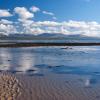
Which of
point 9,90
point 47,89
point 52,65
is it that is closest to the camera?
point 9,90

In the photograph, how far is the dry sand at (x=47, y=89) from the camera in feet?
43.8

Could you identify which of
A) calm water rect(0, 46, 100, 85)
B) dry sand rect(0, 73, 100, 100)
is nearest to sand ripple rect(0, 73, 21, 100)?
dry sand rect(0, 73, 100, 100)

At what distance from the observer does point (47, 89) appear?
596 inches

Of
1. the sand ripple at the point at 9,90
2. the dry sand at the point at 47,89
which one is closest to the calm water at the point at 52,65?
the dry sand at the point at 47,89

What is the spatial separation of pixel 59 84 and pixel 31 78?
→ 2.85 meters

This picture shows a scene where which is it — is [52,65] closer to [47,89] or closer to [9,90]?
[47,89]

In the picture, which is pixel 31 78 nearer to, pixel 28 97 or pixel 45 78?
pixel 45 78

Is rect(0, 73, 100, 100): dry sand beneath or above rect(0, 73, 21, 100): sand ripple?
beneath

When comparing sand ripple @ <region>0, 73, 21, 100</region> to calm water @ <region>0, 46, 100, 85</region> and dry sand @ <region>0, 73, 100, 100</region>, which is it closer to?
dry sand @ <region>0, 73, 100, 100</region>

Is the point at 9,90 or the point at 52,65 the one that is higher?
the point at 9,90

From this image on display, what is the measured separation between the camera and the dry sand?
526 inches

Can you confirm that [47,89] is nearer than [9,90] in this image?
No

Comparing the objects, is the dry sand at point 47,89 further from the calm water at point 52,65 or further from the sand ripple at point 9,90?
the calm water at point 52,65

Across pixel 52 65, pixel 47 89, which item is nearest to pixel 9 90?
pixel 47 89
